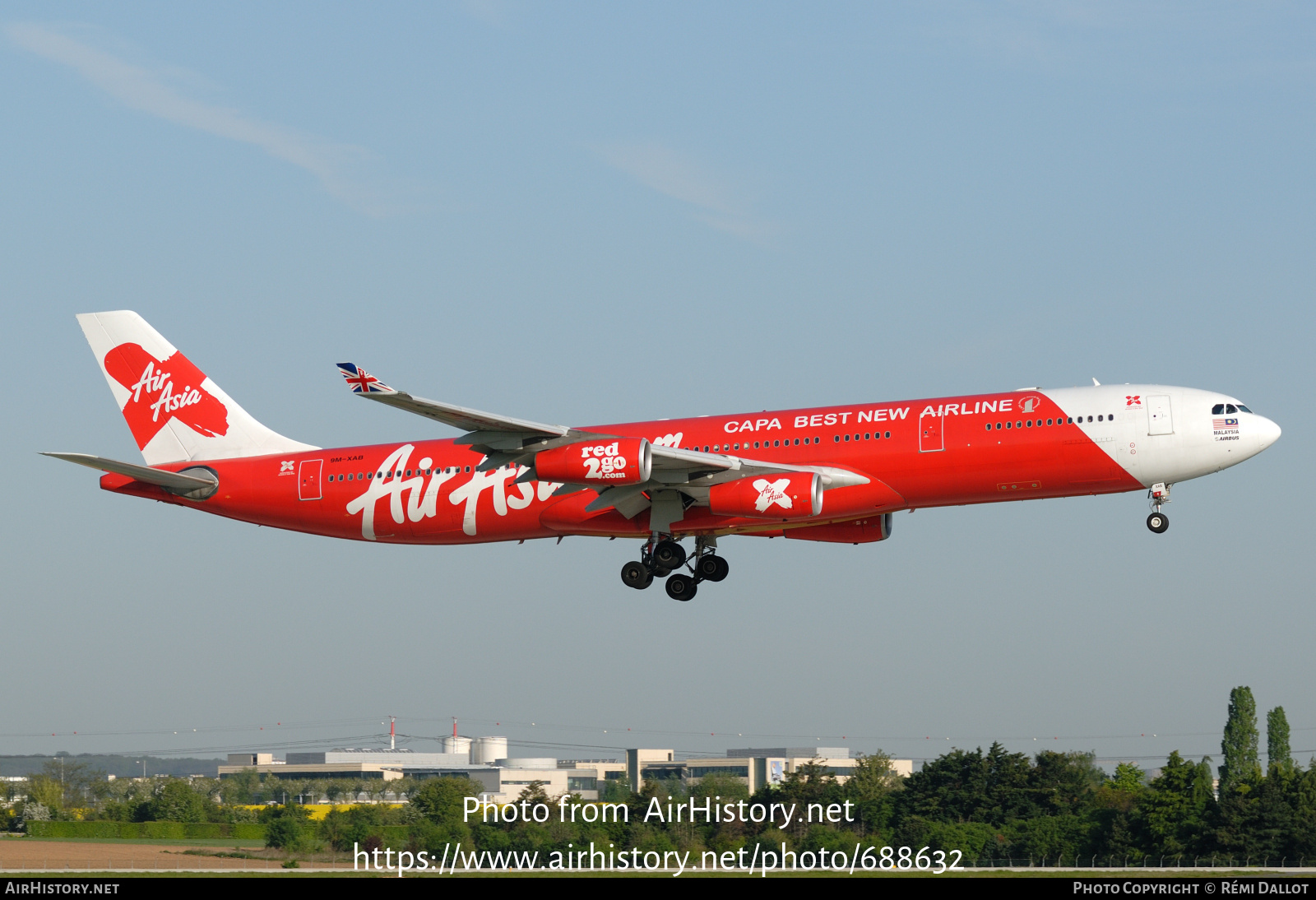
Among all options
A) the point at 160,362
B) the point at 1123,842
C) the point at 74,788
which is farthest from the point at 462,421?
the point at 74,788

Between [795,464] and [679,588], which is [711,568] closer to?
[679,588]

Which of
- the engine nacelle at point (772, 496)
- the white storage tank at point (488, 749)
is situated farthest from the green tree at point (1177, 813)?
the white storage tank at point (488, 749)

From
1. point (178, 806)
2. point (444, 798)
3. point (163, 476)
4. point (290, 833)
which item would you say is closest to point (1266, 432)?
point (163, 476)

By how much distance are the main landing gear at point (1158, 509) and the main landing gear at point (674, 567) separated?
13.8 meters

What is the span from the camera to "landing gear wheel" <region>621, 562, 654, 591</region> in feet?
165

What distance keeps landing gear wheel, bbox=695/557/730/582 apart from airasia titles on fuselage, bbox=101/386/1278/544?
80.1 inches

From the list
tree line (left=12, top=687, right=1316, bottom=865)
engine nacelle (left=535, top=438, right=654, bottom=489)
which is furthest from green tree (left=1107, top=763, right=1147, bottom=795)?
engine nacelle (left=535, top=438, right=654, bottom=489)

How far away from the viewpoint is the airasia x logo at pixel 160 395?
5562cm

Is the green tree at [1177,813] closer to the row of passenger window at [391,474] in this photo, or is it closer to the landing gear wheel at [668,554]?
the landing gear wheel at [668,554]

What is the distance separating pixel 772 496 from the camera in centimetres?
4528

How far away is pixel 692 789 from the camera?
9694 centimetres

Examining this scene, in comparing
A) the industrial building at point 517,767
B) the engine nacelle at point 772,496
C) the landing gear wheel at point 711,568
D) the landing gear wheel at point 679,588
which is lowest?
the industrial building at point 517,767

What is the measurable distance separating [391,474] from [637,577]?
28.9 ft

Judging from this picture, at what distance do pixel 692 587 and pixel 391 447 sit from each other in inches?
439
